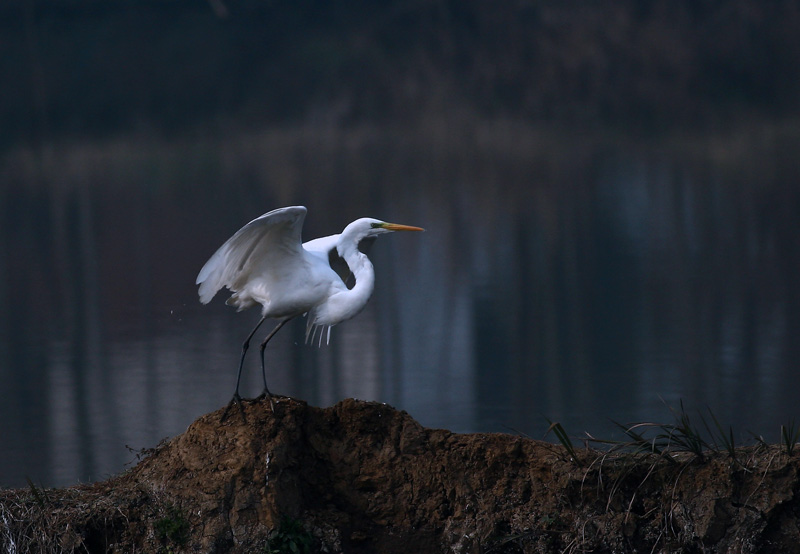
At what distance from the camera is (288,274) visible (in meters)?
5.92

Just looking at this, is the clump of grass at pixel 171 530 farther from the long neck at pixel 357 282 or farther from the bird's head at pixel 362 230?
the bird's head at pixel 362 230

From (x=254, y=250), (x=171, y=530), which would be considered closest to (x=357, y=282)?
(x=254, y=250)

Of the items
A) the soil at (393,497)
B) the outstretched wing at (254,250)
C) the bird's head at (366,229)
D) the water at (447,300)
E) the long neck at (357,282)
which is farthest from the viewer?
the water at (447,300)

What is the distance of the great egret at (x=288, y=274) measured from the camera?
5.67 meters

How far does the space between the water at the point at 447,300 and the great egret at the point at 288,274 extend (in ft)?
5.86

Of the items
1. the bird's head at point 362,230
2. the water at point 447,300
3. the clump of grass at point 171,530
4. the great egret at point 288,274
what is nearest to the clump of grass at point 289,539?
the clump of grass at point 171,530

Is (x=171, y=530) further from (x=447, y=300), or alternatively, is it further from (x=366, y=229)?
(x=447, y=300)

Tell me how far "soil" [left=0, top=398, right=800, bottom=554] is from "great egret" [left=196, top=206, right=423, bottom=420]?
24.0 inches

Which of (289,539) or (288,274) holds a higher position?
(288,274)

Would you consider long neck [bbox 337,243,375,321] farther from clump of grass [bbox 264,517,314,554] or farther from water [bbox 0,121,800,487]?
water [bbox 0,121,800,487]

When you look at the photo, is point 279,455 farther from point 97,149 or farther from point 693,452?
point 97,149

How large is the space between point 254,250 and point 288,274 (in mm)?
242

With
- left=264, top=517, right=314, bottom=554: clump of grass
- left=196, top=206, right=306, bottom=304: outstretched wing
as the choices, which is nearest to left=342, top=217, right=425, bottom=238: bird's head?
left=196, top=206, right=306, bottom=304: outstretched wing

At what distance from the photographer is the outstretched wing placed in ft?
18.1
